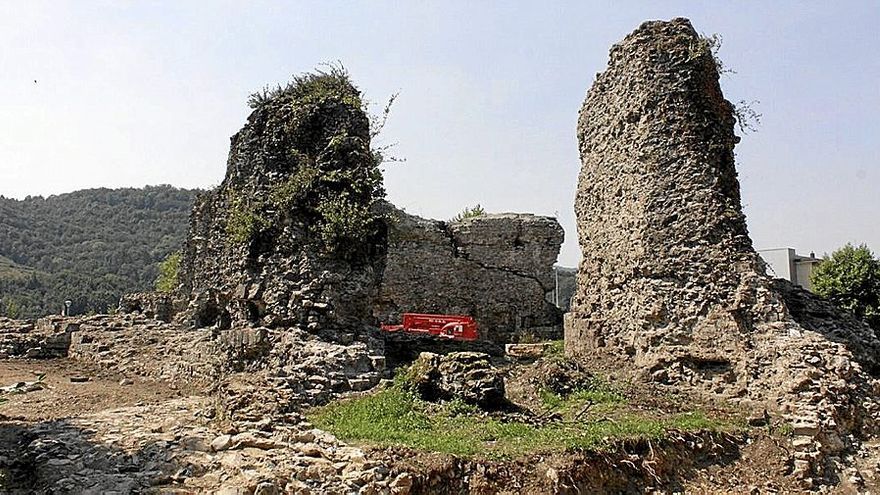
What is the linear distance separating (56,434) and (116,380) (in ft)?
17.3

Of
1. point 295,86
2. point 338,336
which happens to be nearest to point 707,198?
point 338,336

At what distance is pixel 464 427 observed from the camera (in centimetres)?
709

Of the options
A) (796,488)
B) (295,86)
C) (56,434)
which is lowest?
(796,488)

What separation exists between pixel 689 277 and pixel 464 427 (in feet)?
14.1

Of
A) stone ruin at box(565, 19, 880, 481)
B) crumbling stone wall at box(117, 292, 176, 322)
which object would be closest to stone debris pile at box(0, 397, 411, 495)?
stone ruin at box(565, 19, 880, 481)

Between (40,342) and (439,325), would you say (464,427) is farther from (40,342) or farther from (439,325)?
(40,342)

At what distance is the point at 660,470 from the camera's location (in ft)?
22.7

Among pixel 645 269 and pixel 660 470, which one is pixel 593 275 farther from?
pixel 660 470

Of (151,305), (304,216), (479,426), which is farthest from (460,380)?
(151,305)

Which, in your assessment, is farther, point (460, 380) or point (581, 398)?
point (581, 398)

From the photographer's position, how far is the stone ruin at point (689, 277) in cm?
851

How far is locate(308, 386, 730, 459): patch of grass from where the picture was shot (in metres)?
6.46

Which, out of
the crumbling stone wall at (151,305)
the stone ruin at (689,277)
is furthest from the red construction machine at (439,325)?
the stone ruin at (689,277)

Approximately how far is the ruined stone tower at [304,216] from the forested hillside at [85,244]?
34.6 meters
